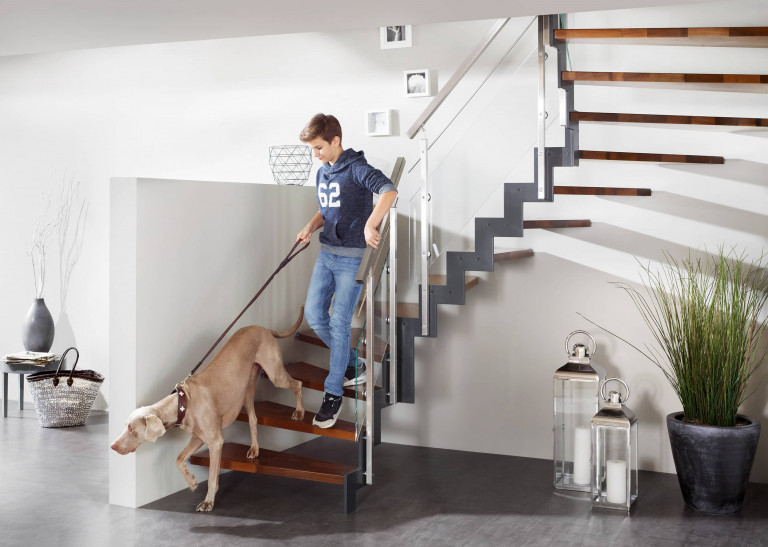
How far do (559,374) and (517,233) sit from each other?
2.87 feet

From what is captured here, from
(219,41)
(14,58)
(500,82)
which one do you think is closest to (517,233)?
(500,82)

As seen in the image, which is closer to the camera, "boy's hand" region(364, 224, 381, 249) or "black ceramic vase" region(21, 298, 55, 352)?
"boy's hand" region(364, 224, 381, 249)

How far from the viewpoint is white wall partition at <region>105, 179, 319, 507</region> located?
14.9ft

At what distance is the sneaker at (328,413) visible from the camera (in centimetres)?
482

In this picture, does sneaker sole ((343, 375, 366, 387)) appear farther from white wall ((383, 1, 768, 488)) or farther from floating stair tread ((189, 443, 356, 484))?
white wall ((383, 1, 768, 488))

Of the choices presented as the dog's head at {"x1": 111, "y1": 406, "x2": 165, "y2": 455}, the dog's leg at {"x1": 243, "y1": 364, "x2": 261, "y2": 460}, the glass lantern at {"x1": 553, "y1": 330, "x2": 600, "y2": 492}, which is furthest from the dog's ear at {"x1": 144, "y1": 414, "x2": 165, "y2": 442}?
the glass lantern at {"x1": 553, "y1": 330, "x2": 600, "y2": 492}

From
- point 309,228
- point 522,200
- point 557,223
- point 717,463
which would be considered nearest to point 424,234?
point 522,200

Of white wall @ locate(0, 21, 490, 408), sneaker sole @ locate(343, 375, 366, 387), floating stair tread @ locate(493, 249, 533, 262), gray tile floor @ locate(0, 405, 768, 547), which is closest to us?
gray tile floor @ locate(0, 405, 768, 547)

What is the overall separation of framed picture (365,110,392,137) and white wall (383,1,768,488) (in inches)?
39.1

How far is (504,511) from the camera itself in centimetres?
455

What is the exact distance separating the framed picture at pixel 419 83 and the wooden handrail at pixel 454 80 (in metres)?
0.96

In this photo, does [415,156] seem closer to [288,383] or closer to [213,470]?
[288,383]

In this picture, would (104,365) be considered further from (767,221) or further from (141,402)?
(767,221)

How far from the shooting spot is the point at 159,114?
6895 mm
